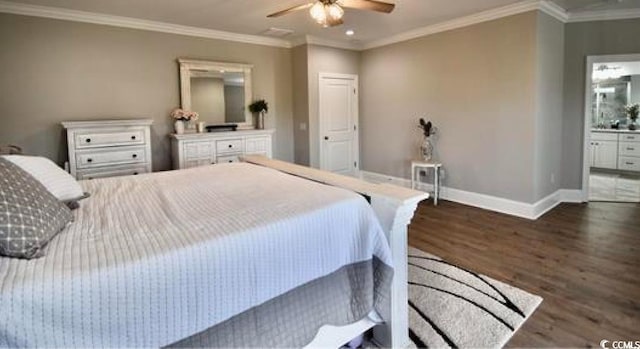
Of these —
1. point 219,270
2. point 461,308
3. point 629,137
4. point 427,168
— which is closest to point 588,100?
point 427,168

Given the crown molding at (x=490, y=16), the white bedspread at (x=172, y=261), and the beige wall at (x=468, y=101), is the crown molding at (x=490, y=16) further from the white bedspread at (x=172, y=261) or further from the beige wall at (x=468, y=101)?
the white bedspread at (x=172, y=261)

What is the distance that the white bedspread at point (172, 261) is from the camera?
111cm

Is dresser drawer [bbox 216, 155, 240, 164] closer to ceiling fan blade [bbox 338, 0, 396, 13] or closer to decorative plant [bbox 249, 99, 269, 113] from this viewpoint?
decorative plant [bbox 249, 99, 269, 113]

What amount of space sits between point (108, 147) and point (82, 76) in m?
1.00

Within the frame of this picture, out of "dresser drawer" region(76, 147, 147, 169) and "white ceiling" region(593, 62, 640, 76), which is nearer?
"dresser drawer" region(76, 147, 147, 169)

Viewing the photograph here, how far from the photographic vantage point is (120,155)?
14.1ft

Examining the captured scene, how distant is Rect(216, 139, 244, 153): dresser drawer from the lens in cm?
510

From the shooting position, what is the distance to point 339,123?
6.47 meters

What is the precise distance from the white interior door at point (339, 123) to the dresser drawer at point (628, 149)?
202 inches

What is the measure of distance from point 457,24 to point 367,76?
190 cm

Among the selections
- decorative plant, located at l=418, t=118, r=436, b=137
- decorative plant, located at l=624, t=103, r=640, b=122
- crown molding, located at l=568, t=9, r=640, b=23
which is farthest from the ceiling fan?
decorative plant, located at l=624, t=103, r=640, b=122

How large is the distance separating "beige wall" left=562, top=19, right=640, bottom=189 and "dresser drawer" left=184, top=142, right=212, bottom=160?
5.02 meters

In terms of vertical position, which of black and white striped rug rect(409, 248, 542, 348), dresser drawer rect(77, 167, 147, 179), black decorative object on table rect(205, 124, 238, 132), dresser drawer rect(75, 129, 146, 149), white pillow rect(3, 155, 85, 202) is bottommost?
black and white striped rug rect(409, 248, 542, 348)

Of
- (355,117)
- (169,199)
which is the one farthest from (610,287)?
(355,117)
